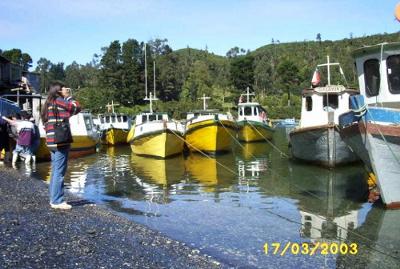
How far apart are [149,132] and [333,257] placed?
52.3 ft

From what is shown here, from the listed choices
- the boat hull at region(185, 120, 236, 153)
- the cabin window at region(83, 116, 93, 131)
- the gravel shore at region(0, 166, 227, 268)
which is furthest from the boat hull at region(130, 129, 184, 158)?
the gravel shore at region(0, 166, 227, 268)

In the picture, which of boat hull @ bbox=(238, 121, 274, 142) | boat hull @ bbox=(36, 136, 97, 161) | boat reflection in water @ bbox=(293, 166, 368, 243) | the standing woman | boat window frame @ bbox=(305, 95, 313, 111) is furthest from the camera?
boat hull @ bbox=(238, 121, 274, 142)

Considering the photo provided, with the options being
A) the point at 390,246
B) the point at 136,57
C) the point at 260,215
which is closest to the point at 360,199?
the point at 260,215

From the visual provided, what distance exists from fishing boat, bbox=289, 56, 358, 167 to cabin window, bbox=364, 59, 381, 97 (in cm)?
426

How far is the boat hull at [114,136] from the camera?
32750 millimetres

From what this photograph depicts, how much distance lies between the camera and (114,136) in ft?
108

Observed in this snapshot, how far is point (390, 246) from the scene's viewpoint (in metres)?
7.99

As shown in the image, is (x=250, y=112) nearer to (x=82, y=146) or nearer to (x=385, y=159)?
(x=82, y=146)

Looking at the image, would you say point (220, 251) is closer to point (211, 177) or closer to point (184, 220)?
point (184, 220)

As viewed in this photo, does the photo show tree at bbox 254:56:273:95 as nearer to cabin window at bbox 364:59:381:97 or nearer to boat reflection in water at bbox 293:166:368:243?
boat reflection in water at bbox 293:166:368:243

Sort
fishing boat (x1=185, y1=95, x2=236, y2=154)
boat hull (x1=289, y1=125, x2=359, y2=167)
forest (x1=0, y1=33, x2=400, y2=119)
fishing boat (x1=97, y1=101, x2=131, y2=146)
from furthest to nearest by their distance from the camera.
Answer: forest (x1=0, y1=33, x2=400, y2=119) → fishing boat (x1=97, y1=101, x2=131, y2=146) → fishing boat (x1=185, y1=95, x2=236, y2=154) → boat hull (x1=289, y1=125, x2=359, y2=167)

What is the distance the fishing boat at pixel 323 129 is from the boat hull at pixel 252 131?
12.6 metres

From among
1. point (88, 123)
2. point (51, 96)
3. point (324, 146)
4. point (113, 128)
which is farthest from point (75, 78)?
point (51, 96)

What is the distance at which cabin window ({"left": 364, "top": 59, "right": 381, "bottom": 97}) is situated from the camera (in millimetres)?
12320
